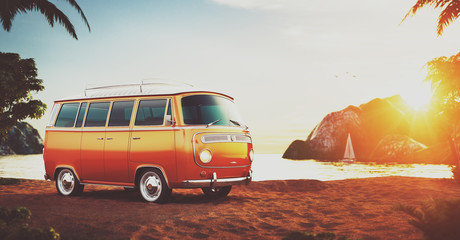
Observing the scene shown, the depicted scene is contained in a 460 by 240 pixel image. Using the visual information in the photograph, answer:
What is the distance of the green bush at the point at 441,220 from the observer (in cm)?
476

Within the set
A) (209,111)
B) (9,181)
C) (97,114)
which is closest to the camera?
(209,111)

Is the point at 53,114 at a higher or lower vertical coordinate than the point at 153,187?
higher

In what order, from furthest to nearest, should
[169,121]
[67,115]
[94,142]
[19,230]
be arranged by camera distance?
[67,115] → [94,142] → [169,121] → [19,230]

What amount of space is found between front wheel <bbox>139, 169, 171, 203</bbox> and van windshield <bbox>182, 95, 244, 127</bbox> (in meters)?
1.52

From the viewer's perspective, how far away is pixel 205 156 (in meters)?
9.68

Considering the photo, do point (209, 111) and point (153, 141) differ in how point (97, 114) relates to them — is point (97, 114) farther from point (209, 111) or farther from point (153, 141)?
point (209, 111)

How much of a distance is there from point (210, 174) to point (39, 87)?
11748 millimetres

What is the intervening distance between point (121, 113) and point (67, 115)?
2.32 meters

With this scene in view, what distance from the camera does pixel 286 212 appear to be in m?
9.24

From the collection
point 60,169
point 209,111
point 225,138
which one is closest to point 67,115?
point 60,169

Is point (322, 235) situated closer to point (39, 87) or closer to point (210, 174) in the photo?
point (210, 174)

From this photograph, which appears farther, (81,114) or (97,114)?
(81,114)

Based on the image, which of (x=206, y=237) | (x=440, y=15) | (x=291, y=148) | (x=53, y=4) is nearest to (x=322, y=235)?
(x=206, y=237)

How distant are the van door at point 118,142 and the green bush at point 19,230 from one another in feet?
13.3
